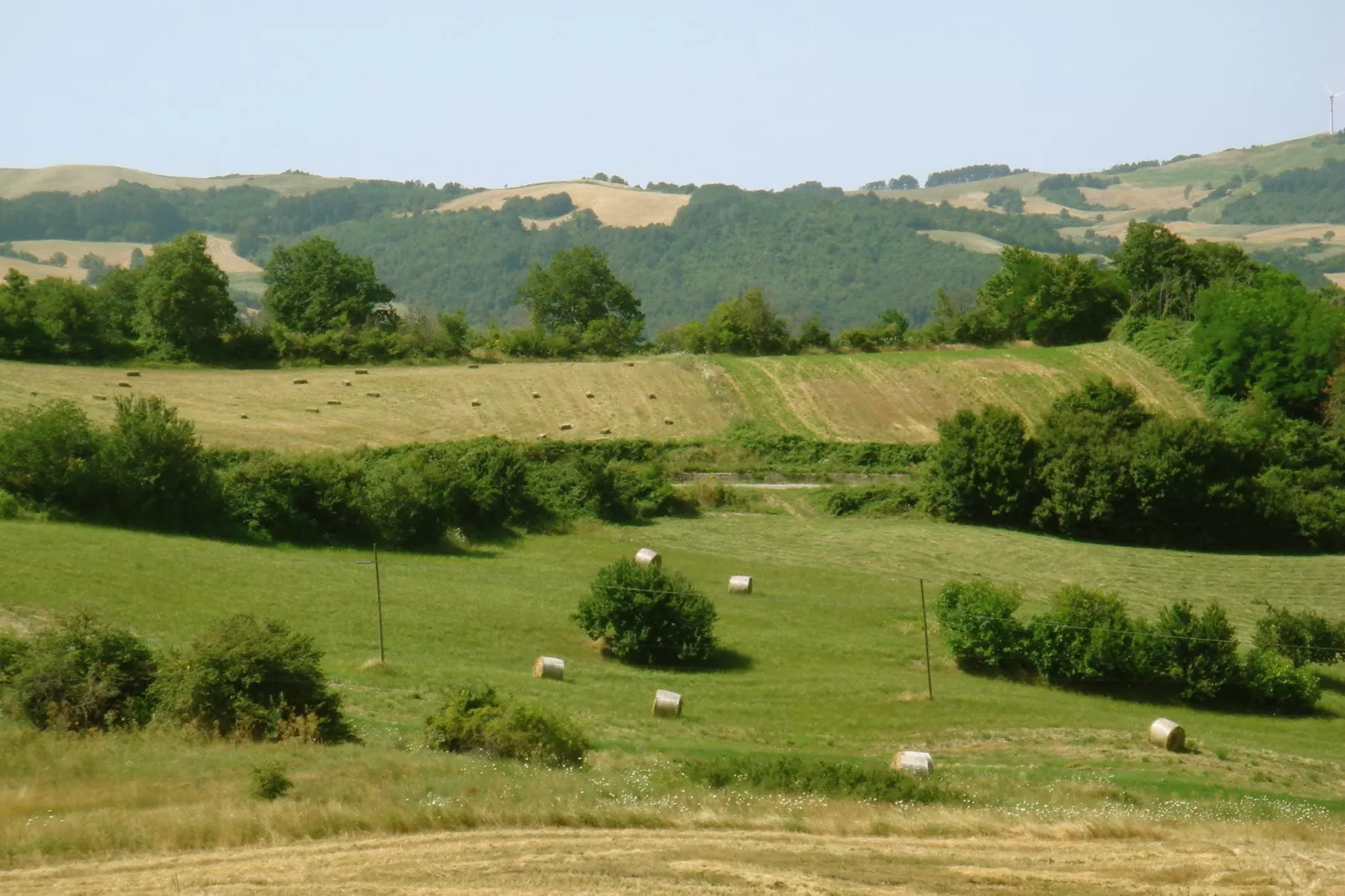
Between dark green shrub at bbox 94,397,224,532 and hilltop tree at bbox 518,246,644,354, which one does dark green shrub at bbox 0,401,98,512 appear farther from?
hilltop tree at bbox 518,246,644,354

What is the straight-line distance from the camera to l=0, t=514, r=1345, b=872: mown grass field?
1909 cm

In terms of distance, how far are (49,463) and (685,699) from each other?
22.9 m

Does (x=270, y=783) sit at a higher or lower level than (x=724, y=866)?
higher

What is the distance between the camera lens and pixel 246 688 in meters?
24.5

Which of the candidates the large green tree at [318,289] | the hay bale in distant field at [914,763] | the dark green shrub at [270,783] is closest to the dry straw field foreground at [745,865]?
the dark green shrub at [270,783]

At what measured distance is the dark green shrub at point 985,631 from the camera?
1390 inches

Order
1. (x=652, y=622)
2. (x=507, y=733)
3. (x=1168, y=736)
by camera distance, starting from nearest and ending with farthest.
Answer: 1. (x=507, y=733)
2. (x=1168, y=736)
3. (x=652, y=622)

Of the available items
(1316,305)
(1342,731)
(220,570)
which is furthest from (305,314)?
(1342,731)

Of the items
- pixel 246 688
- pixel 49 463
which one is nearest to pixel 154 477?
pixel 49 463

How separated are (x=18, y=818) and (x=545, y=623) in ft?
63.3

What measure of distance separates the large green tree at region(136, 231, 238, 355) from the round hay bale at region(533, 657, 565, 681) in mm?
42403

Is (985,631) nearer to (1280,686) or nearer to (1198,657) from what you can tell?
(1198,657)

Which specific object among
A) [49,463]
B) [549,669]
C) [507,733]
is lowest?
[549,669]

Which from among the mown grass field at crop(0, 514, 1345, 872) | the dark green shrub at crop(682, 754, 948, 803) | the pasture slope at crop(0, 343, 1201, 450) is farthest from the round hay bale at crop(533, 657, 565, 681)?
the pasture slope at crop(0, 343, 1201, 450)
